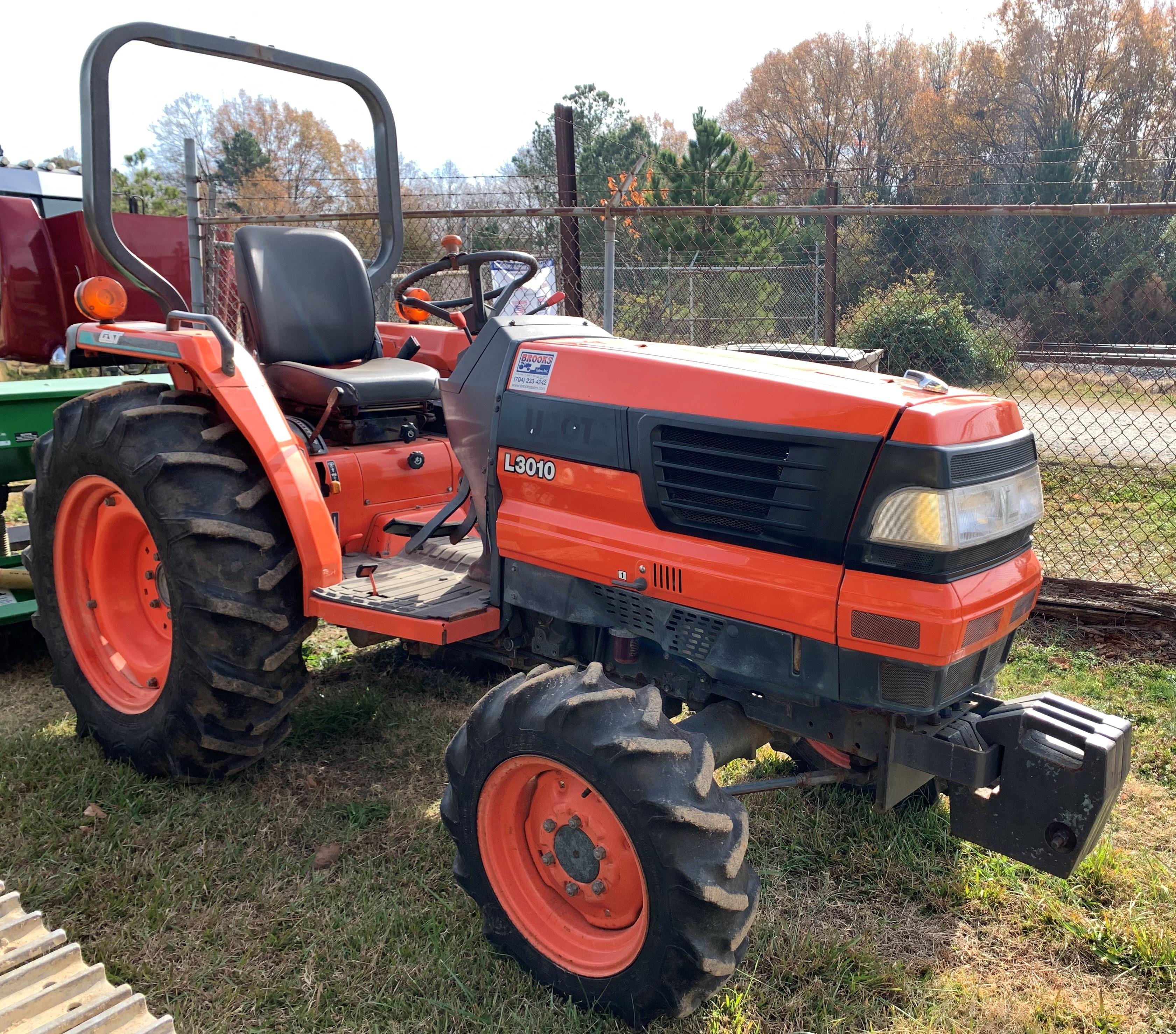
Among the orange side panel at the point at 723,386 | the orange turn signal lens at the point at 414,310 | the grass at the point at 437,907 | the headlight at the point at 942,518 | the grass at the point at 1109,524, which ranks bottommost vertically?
the grass at the point at 437,907

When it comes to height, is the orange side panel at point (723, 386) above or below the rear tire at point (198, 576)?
above

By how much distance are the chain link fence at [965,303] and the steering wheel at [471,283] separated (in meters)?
1.04

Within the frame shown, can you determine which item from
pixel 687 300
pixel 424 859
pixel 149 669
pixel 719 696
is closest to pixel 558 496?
pixel 719 696

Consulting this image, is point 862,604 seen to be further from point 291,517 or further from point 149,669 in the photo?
point 149,669

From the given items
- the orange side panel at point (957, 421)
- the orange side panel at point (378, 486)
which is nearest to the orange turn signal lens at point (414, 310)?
the orange side panel at point (378, 486)

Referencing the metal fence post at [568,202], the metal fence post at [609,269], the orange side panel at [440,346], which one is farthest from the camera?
the metal fence post at [568,202]

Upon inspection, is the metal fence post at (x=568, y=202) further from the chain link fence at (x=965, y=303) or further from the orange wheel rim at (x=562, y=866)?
the orange wheel rim at (x=562, y=866)

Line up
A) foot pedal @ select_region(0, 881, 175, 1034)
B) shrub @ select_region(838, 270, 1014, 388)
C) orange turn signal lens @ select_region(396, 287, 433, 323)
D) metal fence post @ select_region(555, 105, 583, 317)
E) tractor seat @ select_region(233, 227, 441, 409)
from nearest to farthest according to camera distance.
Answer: foot pedal @ select_region(0, 881, 175, 1034)
tractor seat @ select_region(233, 227, 441, 409)
orange turn signal lens @ select_region(396, 287, 433, 323)
metal fence post @ select_region(555, 105, 583, 317)
shrub @ select_region(838, 270, 1014, 388)

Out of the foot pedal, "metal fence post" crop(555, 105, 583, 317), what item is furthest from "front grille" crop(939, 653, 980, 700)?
"metal fence post" crop(555, 105, 583, 317)

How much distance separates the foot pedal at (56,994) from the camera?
160 centimetres

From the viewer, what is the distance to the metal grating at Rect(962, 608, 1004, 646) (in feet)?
6.53

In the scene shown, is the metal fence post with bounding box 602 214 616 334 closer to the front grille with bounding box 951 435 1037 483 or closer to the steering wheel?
the steering wheel

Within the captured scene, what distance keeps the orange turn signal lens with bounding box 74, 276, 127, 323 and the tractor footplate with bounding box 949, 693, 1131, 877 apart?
9.10 feet

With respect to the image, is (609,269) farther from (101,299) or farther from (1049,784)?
(1049,784)
